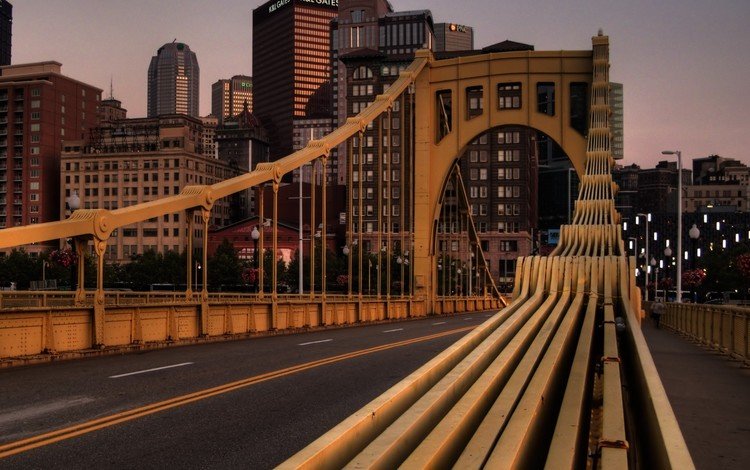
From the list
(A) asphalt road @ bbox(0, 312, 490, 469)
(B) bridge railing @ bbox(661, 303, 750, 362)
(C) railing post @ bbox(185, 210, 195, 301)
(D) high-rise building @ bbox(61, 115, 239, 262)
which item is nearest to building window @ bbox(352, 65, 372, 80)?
(D) high-rise building @ bbox(61, 115, 239, 262)

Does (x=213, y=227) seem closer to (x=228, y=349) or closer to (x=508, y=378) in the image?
(x=228, y=349)

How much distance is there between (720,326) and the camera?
21.8 metres

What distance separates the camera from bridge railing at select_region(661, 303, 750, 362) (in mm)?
18203

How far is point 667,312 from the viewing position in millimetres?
42562

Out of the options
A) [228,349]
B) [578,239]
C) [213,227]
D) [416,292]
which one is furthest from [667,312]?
[213,227]

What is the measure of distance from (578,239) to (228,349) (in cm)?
1383

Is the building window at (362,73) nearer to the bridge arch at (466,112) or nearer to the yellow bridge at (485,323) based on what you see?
the yellow bridge at (485,323)

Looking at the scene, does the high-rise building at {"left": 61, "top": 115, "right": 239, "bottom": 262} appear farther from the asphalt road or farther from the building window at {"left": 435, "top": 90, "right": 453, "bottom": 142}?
the asphalt road

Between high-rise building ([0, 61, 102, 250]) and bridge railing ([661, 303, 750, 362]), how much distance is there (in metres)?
165

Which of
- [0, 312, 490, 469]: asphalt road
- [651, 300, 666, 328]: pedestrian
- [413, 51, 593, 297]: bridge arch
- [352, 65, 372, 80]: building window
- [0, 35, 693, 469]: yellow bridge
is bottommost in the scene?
[651, 300, 666, 328]: pedestrian

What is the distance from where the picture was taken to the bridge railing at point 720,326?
18.2 meters

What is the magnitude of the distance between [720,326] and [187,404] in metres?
16.1

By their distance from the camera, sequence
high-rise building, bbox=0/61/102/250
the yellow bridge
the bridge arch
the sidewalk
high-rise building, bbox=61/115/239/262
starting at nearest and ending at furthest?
the yellow bridge → the sidewalk → the bridge arch → high-rise building, bbox=61/115/239/262 → high-rise building, bbox=0/61/102/250

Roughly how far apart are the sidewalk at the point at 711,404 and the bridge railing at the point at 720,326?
38cm
